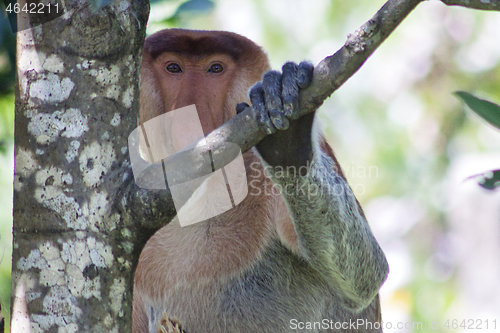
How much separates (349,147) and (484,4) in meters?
14.5

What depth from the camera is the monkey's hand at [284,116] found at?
2.05 meters

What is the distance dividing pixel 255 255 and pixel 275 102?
3.92 ft

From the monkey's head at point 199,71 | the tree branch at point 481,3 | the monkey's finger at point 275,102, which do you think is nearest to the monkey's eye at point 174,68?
the monkey's head at point 199,71

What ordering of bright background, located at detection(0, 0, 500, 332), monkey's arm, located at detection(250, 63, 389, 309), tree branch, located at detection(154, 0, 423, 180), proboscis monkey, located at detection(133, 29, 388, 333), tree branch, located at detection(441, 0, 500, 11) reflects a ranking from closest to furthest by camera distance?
tree branch, located at detection(441, 0, 500, 11) → tree branch, located at detection(154, 0, 423, 180) → monkey's arm, located at detection(250, 63, 389, 309) → proboscis monkey, located at detection(133, 29, 388, 333) → bright background, located at detection(0, 0, 500, 332)

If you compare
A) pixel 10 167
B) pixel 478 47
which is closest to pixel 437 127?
pixel 478 47

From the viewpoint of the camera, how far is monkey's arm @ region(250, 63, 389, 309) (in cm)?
212

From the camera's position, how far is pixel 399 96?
15.7 metres

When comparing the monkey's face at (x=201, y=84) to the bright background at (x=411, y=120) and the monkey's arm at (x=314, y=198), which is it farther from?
the bright background at (x=411, y=120)

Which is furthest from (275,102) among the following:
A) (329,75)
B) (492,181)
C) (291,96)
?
(492,181)

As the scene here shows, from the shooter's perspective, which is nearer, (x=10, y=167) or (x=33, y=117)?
(x=33, y=117)

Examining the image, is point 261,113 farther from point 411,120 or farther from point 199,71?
point 411,120

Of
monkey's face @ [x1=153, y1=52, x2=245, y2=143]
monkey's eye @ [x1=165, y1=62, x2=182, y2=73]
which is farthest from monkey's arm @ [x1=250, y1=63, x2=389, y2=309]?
monkey's eye @ [x1=165, y1=62, x2=182, y2=73]

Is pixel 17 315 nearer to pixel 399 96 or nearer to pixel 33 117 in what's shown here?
pixel 33 117

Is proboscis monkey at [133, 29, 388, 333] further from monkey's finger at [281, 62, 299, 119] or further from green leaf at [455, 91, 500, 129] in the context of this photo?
green leaf at [455, 91, 500, 129]
